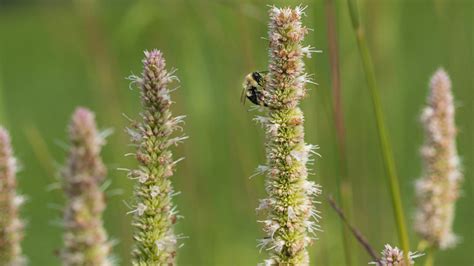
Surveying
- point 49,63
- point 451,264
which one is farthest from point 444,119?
point 49,63

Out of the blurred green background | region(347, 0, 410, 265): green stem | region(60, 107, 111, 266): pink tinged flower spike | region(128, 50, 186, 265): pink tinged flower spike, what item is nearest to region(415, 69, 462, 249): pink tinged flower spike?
the blurred green background

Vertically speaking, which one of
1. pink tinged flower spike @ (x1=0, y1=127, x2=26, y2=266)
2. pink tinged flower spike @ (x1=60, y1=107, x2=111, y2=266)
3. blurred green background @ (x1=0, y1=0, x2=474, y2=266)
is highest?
blurred green background @ (x1=0, y1=0, x2=474, y2=266)

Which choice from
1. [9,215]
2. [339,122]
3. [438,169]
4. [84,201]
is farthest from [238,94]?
[84,201]

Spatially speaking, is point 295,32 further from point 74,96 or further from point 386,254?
point 74,96

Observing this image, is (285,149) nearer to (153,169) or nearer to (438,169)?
(153,169)

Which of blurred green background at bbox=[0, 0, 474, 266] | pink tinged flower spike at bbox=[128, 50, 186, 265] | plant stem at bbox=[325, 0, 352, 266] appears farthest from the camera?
blurred green background at bbox=[0, 0, 474, 266]

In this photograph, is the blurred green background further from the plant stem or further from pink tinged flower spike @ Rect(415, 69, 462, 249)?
pink tinged flower spike @ Rect(415, 69, 462, 249)
